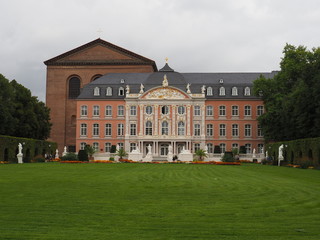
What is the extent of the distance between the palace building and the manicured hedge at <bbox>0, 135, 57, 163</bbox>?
12.8 m

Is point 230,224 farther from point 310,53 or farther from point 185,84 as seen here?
point 185,84

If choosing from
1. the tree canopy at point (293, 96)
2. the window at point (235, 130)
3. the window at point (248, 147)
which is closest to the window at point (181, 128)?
the window at point (235, 130)

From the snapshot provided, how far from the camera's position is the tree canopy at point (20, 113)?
57469 mm

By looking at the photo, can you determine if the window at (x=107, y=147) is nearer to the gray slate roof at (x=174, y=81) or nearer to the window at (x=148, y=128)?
the window at (x=148, y=128)

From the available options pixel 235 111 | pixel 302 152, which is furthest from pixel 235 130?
pixel 302 152

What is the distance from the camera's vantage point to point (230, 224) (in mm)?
9578

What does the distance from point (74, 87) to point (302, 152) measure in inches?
1927

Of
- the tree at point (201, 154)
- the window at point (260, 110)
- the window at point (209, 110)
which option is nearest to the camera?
the tree at point (201, 154)

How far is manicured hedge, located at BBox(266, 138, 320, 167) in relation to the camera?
41750mm

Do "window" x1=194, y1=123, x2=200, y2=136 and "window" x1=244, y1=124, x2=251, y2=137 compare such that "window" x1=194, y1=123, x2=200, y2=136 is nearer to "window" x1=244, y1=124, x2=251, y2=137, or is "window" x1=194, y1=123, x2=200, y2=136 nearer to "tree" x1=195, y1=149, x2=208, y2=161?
"window" x1=244, y1=124, x2=251, y2=137

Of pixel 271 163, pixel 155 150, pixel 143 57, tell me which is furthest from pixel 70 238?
pixel 143 57

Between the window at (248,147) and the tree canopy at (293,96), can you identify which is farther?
the window at (248,147)

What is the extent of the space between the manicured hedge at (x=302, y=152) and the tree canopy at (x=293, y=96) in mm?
2352

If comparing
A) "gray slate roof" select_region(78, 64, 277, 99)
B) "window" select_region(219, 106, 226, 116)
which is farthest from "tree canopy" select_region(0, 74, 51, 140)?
"window" select_region(219, 106, 226, 116)
